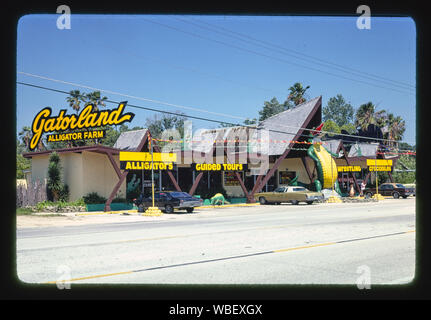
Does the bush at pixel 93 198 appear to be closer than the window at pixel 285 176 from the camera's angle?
Yes

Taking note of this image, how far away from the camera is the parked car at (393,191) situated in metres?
37.8

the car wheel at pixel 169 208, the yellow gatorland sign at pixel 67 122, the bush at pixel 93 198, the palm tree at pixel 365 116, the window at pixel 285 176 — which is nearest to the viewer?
the car wheel at pixel 169 208

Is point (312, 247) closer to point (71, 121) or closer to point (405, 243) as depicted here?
point (405, 243)

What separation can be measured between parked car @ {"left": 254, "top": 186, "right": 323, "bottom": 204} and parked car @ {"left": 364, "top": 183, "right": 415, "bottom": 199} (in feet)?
34.1

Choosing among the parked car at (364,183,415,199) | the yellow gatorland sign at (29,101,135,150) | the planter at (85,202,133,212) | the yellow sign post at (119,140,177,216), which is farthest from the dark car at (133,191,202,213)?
the parked car at (364,183,415,199)

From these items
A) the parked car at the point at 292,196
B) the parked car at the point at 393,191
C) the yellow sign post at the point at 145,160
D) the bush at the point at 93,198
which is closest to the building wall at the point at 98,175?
the bush at the point at 93,198

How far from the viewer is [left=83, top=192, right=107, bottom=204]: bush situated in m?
26.6

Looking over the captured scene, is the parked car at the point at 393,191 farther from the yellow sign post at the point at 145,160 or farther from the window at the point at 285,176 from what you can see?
the yellow sign post at the point at 145,160

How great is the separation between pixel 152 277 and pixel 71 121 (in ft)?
68.2

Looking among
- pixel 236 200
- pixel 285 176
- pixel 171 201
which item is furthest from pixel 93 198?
pixel 285 176

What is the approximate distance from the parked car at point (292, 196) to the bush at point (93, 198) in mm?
13004

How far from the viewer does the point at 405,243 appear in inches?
389
